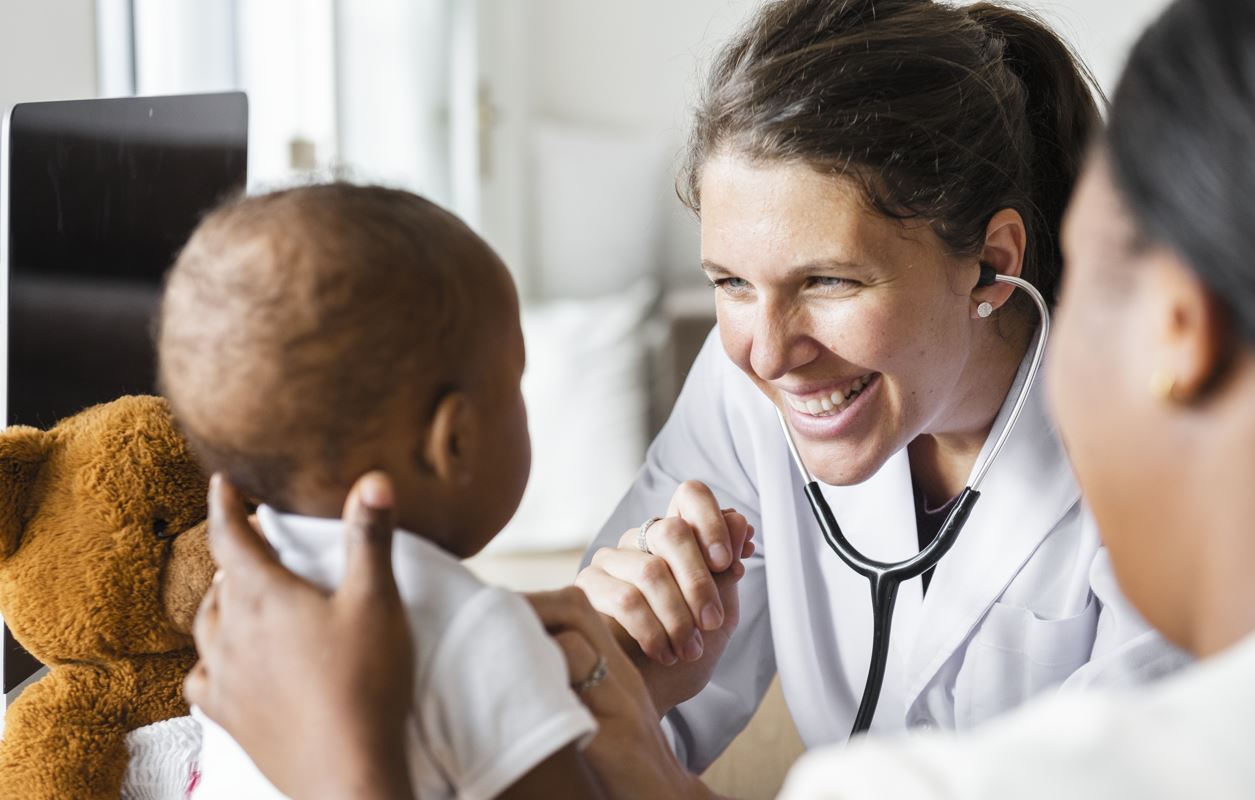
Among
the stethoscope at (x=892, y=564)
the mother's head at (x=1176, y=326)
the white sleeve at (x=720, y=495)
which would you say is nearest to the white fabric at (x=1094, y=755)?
the mother's head at (x=1176, y=326)

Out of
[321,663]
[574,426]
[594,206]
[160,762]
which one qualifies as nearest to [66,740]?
[160,762]

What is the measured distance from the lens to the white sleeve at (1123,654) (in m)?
1.07

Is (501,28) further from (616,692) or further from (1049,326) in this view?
(616,692)

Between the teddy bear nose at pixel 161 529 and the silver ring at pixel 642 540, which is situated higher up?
the teddy bear nose at pixel 161 529

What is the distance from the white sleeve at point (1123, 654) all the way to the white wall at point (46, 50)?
1.00 meters

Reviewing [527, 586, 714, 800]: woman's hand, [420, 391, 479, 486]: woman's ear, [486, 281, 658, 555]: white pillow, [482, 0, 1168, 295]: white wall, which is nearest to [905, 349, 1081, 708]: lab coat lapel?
[527, 586, 714, 800]: woman's hand

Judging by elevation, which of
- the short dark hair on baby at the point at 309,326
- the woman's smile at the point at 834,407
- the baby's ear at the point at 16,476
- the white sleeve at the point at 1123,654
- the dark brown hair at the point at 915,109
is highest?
the dark brown hair at the point at 915,109

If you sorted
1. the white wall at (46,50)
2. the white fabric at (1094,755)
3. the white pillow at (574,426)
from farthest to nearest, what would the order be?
the white pillow at (574,426) → the white wall at (46,50) → the white fabric at (1094,755)

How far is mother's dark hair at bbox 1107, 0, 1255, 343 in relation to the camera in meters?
0.50

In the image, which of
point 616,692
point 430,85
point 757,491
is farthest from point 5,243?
point 430,85

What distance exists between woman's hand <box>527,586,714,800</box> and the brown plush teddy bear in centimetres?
24

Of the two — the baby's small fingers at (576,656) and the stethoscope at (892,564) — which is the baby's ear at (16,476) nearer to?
the baby's small fingers at (576,656)

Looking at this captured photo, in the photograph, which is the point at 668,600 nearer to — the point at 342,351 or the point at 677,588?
the point at 677,588

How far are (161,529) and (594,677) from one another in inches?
12.5
